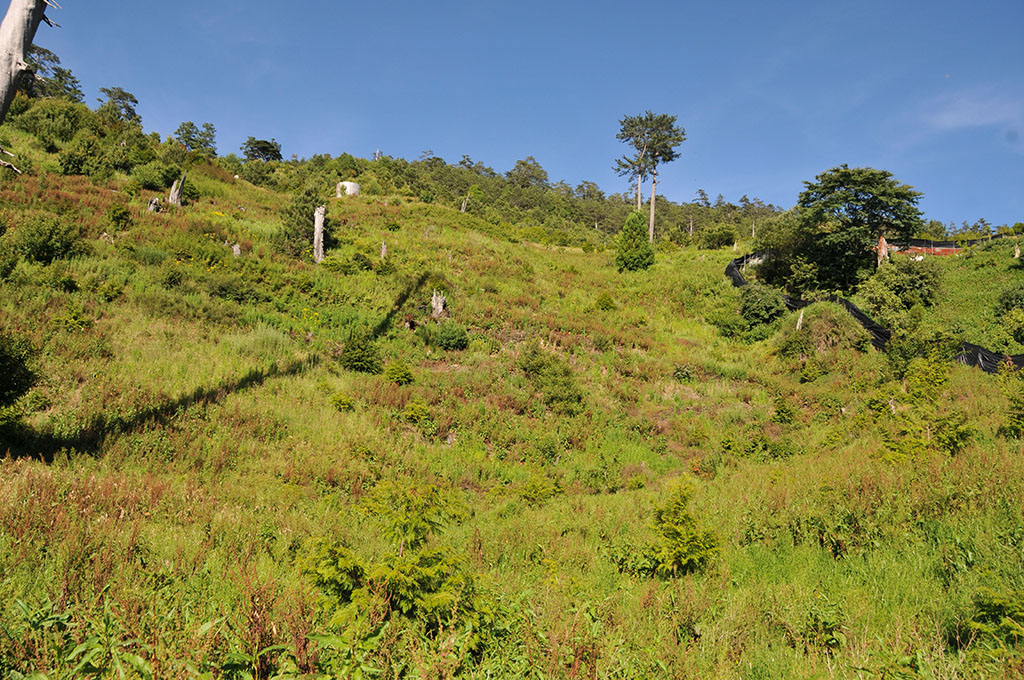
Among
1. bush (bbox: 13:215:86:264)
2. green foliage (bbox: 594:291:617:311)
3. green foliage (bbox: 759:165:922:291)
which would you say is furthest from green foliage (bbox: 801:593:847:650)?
green foliage (bbox: 759:165:922:291)

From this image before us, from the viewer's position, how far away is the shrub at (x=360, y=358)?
549 inches

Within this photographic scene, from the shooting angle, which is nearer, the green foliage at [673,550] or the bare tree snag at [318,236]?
the green foliage at [673,550]

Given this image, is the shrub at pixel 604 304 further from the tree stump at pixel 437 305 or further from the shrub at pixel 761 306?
the tree stump at pixel 437 305

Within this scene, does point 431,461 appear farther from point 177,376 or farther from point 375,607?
point 375,607

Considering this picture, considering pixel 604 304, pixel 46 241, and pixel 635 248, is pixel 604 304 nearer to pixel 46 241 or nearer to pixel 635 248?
pixel 635 248

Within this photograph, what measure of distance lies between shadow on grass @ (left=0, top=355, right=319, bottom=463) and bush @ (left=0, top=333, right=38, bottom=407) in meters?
0.47

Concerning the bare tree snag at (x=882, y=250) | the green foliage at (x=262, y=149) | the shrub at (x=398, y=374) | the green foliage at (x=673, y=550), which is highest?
the green foliage at (x=262, y=149)

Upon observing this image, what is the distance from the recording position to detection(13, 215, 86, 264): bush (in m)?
13.1

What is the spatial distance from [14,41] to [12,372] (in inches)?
184

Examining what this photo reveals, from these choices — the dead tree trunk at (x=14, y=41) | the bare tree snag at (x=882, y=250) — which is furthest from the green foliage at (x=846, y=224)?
the dead tree trunk at (x=14, y=41)

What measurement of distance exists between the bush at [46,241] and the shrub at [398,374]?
10.8 m

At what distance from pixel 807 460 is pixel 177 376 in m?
14.3

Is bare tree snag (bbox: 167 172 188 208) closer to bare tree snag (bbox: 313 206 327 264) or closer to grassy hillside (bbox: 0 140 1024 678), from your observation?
grassy hillside (bbox: 0 140 1024 678)

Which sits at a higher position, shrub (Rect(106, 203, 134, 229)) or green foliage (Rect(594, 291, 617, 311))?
shrub (Rect(106, 203, 134, 229))
